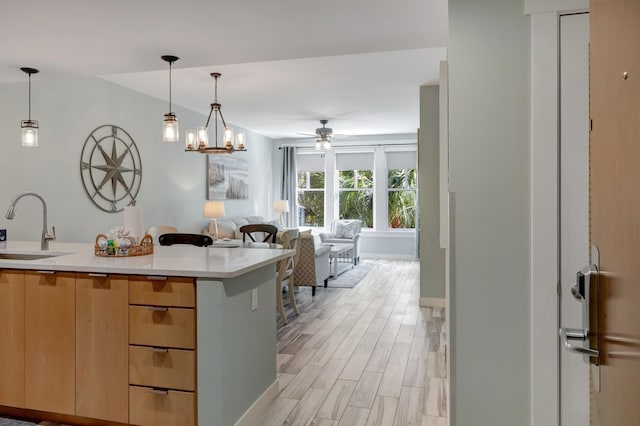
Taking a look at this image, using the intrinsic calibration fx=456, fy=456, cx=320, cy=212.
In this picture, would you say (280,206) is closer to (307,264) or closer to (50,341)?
(307,264)

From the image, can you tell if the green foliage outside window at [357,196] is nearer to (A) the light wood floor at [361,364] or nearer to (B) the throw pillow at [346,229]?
(B) the throw pillow at [346,229]

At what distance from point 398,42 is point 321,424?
2.49 m

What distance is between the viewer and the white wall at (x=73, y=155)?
166 inches

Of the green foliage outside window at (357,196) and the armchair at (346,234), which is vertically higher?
the green foliage outside window at (357,196)

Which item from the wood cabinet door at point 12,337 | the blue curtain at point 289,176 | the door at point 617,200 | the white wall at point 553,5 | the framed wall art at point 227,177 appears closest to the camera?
the door at point 617,200

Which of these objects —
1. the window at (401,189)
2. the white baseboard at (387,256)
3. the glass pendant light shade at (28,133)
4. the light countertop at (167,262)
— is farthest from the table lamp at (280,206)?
the light countertop at (167,262)

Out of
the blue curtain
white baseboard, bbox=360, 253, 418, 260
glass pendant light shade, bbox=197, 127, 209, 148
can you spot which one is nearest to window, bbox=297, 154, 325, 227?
the blue curtain

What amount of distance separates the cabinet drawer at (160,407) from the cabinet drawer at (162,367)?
40 mm

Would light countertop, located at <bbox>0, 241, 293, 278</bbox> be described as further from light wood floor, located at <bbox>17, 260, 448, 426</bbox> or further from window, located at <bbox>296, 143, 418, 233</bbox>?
window, located at <bbox>296, 143, 418, 233</bbox>

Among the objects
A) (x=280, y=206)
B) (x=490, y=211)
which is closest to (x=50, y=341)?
(x=490, y=211)

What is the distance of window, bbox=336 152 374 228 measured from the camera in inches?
393

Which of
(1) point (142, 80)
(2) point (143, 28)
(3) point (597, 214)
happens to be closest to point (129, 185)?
(1) point (142, 80)

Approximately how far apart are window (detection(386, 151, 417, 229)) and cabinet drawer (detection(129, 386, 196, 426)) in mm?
7931

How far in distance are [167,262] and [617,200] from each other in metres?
2.32
